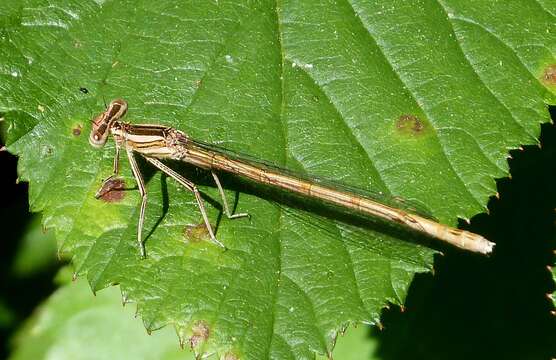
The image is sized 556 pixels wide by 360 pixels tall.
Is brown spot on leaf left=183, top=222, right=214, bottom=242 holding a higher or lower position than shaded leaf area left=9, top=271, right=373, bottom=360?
higher

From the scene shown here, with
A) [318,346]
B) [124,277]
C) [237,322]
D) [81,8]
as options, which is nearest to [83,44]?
[81,8]

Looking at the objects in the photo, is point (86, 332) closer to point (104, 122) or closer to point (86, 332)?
point (86, 332)

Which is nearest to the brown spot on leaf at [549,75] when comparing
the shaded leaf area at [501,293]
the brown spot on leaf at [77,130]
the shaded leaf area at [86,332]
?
the shaded leaf area at [501,293]

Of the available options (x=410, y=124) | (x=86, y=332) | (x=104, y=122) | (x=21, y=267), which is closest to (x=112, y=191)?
(x=104, y=122)

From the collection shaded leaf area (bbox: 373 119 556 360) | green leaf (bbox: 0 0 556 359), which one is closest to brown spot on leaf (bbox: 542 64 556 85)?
green leaf (bbox: 0 0 556 359)

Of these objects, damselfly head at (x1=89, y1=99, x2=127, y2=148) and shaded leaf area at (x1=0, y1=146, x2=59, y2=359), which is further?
shaded leaf area at (x1=0, y1=146, x2=59, y2=359)

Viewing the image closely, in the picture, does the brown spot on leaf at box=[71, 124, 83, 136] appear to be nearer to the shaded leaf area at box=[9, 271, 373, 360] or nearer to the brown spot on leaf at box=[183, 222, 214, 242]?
the brown spot on leaf at box=[183, 222, 214, 242]
